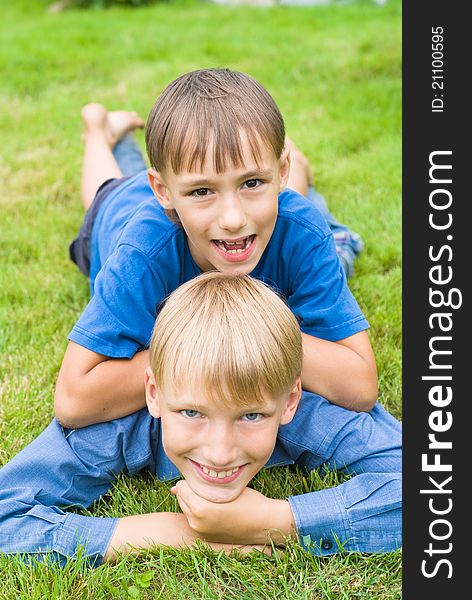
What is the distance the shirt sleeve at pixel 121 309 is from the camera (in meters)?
2.17

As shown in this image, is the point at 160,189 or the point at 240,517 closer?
the point at 240,517

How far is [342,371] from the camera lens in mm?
2273

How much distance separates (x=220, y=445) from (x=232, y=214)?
0.59 metres

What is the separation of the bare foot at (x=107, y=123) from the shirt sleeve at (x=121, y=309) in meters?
1.79

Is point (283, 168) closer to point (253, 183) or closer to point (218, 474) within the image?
point (253, 183)

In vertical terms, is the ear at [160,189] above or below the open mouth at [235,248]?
above

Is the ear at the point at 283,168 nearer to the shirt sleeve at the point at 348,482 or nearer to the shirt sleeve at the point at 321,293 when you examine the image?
the shirt sleeve at the point at 321,293

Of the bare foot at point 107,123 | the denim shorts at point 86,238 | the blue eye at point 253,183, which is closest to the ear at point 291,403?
the blue eye at point 253,183

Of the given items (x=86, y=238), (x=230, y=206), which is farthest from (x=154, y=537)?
(x=86, y=238)

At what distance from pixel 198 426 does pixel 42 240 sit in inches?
79.8

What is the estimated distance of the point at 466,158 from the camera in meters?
1.96

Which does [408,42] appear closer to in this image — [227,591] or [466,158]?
[466,158]

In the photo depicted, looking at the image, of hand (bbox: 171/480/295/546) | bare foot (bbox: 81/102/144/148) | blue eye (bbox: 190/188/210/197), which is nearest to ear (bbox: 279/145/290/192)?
blue eye (bbox: 190/188/210/197)

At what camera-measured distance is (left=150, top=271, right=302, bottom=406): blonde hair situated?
1.76 m
